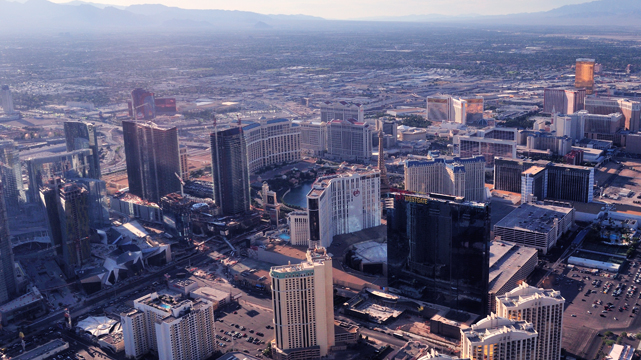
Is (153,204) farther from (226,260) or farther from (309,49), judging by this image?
(309,49)

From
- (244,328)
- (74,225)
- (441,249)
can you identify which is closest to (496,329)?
(441,249)

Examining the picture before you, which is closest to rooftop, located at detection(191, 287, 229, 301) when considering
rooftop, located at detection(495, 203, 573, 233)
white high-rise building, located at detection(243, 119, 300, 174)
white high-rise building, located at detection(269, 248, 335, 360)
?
white high-rise building, located at detection(269, 248, 335, 360)

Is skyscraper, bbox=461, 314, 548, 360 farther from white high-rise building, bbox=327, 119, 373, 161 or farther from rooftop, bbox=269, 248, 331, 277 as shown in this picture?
white high-rise building, bbox=327, 119, 373, 161

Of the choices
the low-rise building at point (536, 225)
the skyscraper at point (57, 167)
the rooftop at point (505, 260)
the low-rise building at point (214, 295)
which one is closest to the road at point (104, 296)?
the low-rise building at point (214, 295)

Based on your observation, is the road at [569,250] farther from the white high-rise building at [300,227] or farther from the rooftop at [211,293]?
the rooftop at [211,293]

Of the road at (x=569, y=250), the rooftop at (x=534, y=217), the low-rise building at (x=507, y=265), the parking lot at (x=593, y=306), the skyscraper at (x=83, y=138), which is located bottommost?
the parking lot at (x=593, y=306)

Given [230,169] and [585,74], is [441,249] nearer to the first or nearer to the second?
[230,169]
